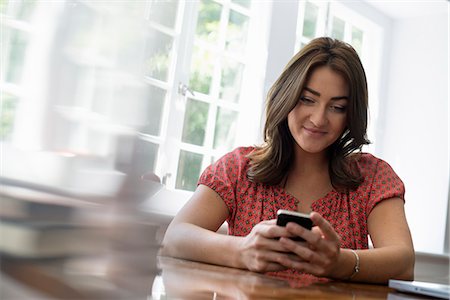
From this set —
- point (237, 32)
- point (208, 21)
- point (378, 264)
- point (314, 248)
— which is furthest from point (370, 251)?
point (237, 32)

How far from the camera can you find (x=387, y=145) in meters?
4.41

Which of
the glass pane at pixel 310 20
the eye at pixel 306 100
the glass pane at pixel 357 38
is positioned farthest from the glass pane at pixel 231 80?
the eye at pixel 306 100

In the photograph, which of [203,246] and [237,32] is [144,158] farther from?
[237,32]

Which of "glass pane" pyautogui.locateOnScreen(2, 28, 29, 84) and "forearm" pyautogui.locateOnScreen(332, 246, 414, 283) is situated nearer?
"glass pane" pyautogui.locateOnScreen(2, 28, 29, 84)

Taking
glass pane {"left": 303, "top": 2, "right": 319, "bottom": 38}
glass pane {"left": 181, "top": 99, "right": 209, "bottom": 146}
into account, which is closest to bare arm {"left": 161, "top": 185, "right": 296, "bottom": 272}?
glass pane {"left": 181, "top": 99, "right": 209, "bottom": 146}

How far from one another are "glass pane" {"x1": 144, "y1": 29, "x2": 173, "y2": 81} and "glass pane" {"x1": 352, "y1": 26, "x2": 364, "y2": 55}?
4407 millimetres

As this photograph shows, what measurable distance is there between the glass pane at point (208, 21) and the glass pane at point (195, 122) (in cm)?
39

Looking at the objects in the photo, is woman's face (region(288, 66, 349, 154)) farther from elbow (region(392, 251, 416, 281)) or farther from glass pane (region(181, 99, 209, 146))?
glass pane (region(181, 99, 209, 146))

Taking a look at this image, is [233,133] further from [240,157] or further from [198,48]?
[240,157]

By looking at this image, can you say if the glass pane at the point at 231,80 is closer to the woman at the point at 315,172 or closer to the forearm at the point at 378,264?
the woman at the point at 315,172

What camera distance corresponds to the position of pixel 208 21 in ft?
10.4

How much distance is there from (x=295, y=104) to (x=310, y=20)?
2367 millimetres

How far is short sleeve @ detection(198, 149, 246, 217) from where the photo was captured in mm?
1667

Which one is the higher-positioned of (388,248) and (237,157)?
(237,157)
